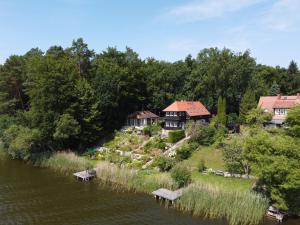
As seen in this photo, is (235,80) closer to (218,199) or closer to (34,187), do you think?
(218,199)

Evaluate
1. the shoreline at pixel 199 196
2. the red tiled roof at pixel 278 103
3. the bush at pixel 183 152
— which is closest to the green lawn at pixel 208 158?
the bush at pixel 183 152

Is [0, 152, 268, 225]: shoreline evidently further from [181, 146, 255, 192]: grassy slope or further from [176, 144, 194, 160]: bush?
[176, 144, 194, 160]: bush

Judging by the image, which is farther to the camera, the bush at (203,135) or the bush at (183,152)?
the bush at (203,135)

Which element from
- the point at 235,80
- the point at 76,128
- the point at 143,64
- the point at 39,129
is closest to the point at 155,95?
the point at 143,64

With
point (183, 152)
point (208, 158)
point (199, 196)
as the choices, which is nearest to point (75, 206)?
point (199, 196)

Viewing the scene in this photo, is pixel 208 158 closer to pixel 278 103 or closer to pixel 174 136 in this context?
pixel 174 136

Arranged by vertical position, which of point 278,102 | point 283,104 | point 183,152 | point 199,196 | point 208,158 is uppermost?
point 278,102

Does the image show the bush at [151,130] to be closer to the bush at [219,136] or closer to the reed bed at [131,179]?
the bush at [219,136]
